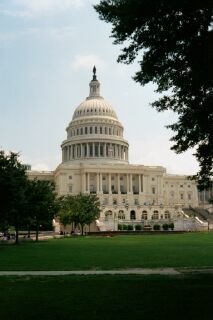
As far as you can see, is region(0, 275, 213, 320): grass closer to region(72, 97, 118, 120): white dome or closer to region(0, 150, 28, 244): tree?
region(0, 150, 28, 244): tree

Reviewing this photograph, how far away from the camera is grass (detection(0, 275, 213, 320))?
1267cm

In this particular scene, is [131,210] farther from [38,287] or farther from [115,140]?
[38,287]

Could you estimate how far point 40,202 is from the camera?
62.6 meters

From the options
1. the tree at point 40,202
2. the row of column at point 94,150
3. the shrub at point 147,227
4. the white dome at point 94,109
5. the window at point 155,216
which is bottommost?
the shrub at point 147,227

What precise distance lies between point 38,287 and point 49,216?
52865 millimetres

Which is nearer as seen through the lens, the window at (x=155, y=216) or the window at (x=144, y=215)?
the window at (x=155, y=216)

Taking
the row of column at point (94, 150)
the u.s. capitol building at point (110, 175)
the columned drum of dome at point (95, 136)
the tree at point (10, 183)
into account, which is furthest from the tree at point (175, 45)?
the row of column at point (94, 150)

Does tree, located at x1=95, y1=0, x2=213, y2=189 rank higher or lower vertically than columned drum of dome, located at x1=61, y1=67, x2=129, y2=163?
lower

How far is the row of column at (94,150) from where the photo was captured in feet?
538

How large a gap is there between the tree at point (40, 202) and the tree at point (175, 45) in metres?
44.9

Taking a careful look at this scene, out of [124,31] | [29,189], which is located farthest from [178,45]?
[29,189]

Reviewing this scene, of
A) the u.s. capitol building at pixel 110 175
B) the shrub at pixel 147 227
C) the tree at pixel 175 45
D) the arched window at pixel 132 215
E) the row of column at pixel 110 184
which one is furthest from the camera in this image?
the row of column at pixel 110 184

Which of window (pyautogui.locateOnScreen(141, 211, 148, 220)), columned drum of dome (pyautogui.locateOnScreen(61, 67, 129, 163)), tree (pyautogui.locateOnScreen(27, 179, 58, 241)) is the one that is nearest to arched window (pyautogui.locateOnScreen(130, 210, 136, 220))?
window (pyautogui.locateOnScreen(141, 211, 148, 220))

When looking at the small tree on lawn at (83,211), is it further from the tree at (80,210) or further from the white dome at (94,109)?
the white dome at (94,109)
